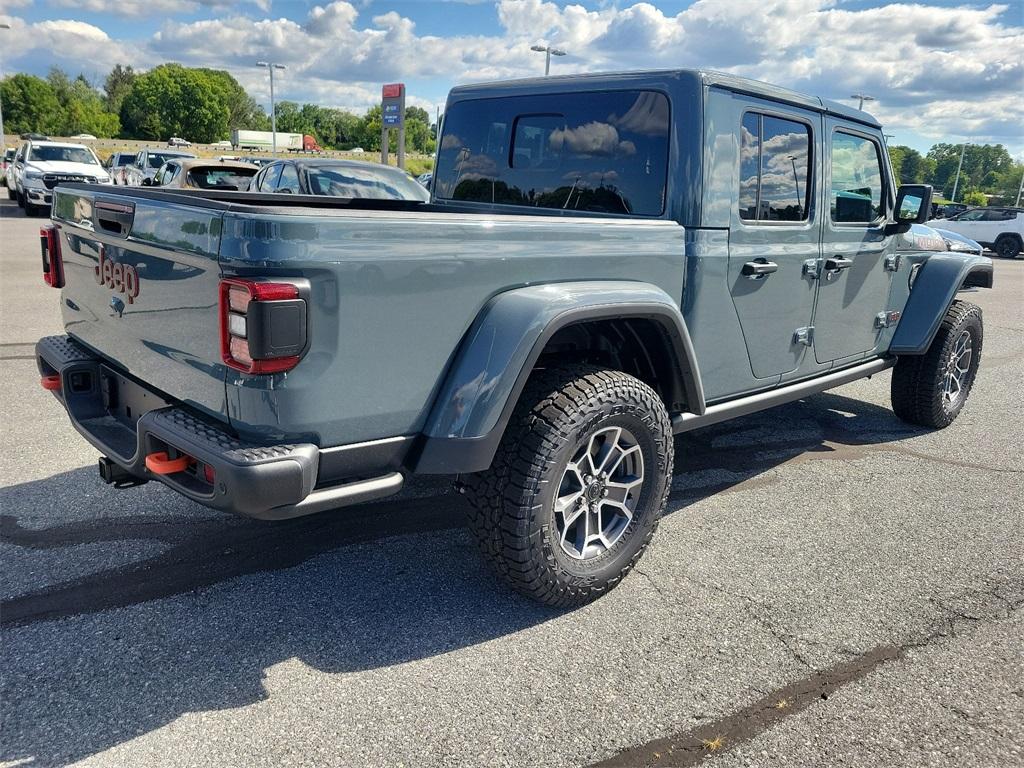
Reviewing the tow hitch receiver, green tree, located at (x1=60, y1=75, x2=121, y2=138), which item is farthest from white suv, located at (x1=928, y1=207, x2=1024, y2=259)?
green tree, located at (x1=60, y1=75, x2=121, y2=138)

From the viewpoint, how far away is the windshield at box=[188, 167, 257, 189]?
44.5ft

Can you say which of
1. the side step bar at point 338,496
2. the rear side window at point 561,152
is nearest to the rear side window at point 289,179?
the rear side window at point 561,152

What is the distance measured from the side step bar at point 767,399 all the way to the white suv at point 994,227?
20588mm

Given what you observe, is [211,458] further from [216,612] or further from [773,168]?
[773,168]

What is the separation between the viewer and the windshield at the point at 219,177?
44.5ft

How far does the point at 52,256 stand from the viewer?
3.53m

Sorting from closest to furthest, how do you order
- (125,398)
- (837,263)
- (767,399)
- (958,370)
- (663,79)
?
(125,398), (663,79), (767,399), (837,263), (958,370)

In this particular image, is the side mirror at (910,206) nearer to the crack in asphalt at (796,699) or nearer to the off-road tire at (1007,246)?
the crack in asphalt at (796,699)

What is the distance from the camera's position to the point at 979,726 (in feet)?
8.21

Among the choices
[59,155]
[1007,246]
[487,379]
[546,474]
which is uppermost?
[59,155]

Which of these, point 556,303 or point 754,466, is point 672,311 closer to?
point 556,303

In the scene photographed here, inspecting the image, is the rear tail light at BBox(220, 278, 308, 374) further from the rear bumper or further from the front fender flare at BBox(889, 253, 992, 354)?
the front fender flare at BBox(889, 253, 992, 354)

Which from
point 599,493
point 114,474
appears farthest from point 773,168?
point 114,474

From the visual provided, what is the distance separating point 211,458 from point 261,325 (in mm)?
426
